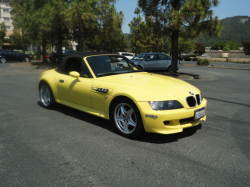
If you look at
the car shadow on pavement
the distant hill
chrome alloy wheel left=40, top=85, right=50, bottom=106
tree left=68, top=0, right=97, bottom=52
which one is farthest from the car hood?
the distant hill

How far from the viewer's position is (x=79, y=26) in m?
19.5

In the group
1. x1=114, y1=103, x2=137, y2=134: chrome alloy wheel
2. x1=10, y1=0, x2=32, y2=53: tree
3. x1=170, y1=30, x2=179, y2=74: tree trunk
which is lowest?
x1=114, y1=103, x2=137, y2=134: chrome alloy wheel

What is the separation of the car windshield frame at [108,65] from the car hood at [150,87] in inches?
10.9

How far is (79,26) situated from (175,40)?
27.9 feet

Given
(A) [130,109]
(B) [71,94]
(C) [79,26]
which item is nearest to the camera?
(A) [130,109]

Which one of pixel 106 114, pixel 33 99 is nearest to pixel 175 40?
pixel 33 99

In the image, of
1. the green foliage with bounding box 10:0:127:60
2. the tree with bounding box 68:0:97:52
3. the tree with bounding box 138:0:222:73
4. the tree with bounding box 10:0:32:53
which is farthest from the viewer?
the tree with bounding box 10:0:32:53

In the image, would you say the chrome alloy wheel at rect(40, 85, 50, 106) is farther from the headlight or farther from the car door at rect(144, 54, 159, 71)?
the car door at rect(144, 54, 159, 71)

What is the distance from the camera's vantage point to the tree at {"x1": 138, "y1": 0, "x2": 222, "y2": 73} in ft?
41.9

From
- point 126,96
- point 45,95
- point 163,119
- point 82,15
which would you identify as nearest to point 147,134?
point 163,119

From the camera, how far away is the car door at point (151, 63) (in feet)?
56.6

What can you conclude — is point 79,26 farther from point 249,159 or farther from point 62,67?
point 249,159

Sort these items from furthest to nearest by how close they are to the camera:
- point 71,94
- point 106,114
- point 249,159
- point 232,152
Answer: point 71,94 < point 106,114 < point 232,152 < point 249,159

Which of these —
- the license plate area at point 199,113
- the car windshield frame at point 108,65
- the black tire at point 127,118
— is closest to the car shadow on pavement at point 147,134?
the black tire at point 127,118
